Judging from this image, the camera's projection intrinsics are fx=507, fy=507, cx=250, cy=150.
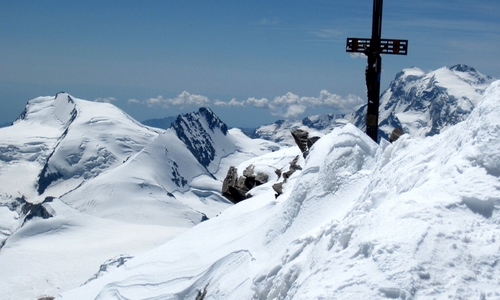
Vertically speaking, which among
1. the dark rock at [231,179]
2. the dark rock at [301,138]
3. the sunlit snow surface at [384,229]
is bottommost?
the dark rock at [231,179]

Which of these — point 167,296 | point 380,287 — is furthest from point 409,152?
point 167,296

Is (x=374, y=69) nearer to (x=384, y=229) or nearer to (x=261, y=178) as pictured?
(x=261, y=178)

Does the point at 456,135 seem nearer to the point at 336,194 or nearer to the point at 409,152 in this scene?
the point at 409,152

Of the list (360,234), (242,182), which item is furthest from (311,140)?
(360,234)

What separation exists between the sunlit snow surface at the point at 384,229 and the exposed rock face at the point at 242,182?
11.8m

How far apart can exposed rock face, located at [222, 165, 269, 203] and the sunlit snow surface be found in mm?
11750

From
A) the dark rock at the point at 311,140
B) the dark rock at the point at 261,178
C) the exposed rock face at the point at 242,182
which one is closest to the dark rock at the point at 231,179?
the exposed rock face at the point at 242,182

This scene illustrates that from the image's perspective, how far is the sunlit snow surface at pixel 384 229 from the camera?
898 centimetres

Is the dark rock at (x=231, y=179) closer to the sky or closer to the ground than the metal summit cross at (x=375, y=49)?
closer to the ground

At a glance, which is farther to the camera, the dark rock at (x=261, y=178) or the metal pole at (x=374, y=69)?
the dark rock at (x=261, y=178)

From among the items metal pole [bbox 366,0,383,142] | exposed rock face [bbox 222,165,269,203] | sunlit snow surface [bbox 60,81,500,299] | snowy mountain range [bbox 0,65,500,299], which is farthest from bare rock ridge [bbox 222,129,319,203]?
sunlit snow surface [bbox 60,81,500,299]

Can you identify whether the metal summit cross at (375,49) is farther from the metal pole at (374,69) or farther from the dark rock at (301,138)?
the dark rock at (301,138)

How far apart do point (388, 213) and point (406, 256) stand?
163 cm

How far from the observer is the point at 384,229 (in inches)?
399
